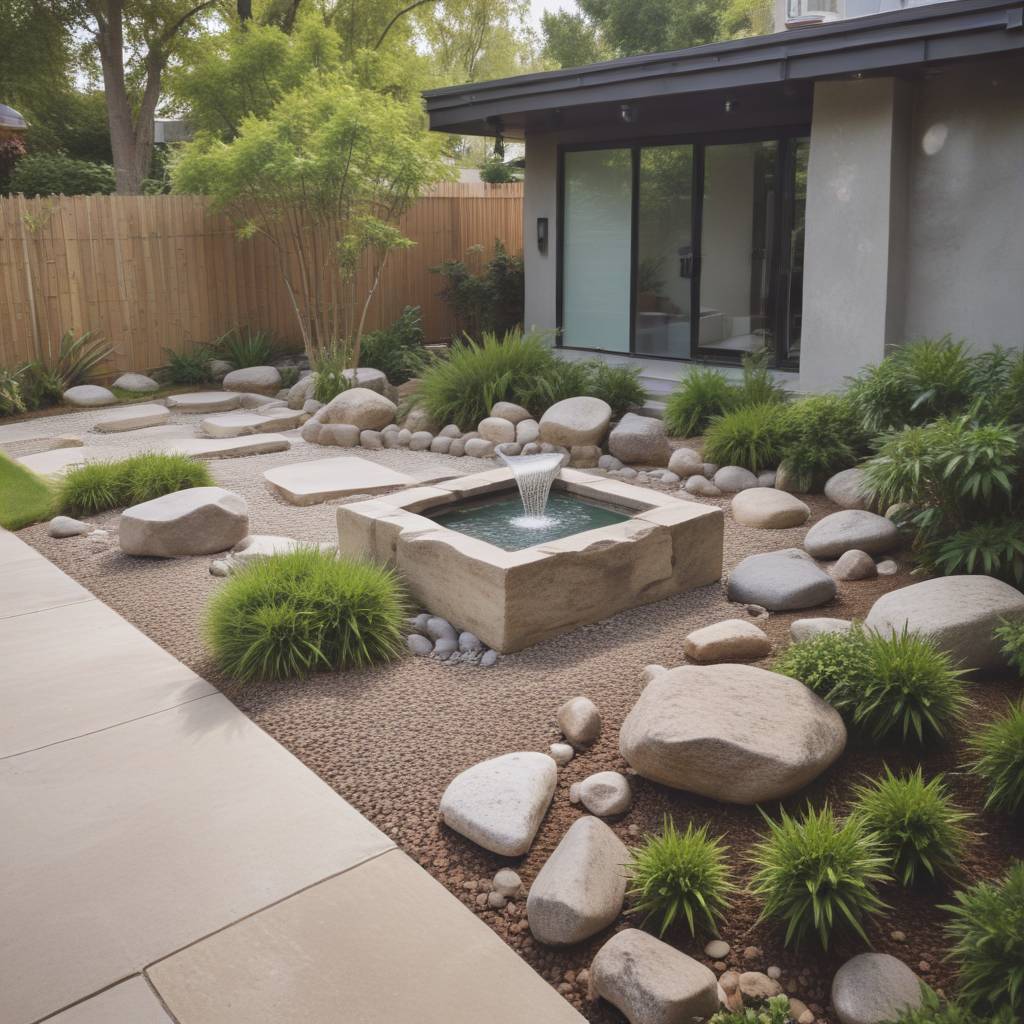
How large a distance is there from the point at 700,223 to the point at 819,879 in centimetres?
926

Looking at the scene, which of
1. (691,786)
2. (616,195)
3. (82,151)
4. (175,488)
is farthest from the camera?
(82,151)

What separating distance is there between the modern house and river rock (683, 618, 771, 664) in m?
4.93

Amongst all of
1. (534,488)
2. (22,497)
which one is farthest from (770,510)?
(22,497)

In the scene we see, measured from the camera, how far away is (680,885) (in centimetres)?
287

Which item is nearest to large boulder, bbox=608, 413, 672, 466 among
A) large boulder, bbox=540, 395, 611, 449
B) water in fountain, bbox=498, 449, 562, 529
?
large boulder, bbox=540, 395, 611, 449

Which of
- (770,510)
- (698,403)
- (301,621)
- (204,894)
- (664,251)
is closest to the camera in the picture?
(204,894)

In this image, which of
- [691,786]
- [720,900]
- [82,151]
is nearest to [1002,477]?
[691,786]

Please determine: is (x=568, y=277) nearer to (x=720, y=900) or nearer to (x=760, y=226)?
(x=760, y=226)

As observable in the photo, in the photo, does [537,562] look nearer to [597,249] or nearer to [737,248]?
[737,248]

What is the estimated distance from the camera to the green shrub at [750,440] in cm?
772

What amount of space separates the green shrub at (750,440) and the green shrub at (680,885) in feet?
16.7

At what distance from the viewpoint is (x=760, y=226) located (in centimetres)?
1056

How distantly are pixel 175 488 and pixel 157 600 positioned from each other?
76.4 inches

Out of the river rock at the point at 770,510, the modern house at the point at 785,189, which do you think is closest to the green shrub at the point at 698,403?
the modern house at the point at 785,189
